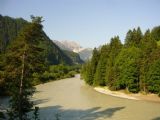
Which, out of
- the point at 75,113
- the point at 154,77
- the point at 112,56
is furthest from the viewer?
the point at 112,56

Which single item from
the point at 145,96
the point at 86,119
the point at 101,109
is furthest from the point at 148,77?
the point at 86,119

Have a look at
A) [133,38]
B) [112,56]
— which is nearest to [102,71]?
[112,56]

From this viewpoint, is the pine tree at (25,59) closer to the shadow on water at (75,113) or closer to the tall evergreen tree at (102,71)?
the shadow on water at (75,113)

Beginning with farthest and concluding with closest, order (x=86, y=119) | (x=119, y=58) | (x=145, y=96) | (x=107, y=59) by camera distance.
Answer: (x=107, y=59)
(x=119, y=58)
(x=145, y=96)
(x=86, y=119)

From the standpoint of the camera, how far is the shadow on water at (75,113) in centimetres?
4328

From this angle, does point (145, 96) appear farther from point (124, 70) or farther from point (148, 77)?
point (124, 70)

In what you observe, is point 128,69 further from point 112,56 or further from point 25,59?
point 25,59

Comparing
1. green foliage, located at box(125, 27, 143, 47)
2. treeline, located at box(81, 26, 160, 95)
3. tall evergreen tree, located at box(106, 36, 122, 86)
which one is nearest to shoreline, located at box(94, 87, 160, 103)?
treeline, located at box(81, 26, 160, 95)

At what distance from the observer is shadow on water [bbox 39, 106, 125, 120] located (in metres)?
43.3

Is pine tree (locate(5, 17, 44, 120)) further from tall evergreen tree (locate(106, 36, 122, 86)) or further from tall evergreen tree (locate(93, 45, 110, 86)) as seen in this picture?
tall evergreen tree (locate(93, 45, 110, 86))

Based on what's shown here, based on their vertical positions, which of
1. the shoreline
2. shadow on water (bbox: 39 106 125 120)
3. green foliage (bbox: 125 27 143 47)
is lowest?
shadow on water (bbox: 39 106 125 120)

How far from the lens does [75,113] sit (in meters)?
47.0

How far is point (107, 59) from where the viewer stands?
90.2 m

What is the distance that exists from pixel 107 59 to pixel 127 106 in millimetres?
35961
